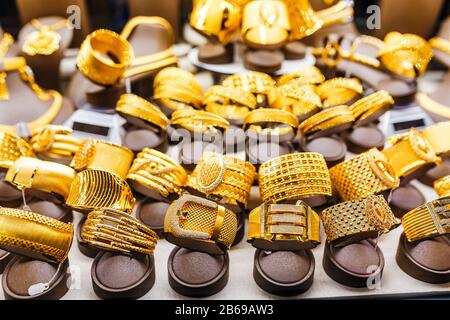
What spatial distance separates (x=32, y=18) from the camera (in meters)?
1.38

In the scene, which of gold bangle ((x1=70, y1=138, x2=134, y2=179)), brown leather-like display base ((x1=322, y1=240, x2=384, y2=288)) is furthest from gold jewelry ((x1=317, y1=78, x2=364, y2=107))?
gold bangle ((x1=70, y1=138, x2=134, y2=179))

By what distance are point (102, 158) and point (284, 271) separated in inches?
17.7

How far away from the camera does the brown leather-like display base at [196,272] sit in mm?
795

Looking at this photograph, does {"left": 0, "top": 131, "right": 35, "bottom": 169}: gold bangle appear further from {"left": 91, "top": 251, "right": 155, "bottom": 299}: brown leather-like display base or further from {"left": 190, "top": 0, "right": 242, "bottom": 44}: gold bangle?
{"left": 190, "top": 0, "right": 242, "bottom": 44}: gold bangle

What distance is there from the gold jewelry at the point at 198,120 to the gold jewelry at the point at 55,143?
0.23 m

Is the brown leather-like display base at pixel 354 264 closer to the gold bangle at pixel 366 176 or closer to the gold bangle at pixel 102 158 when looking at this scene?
the gold bangle at pixel 366 176

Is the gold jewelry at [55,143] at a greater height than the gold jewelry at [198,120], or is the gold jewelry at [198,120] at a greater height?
the gold jewelry at [198,120]

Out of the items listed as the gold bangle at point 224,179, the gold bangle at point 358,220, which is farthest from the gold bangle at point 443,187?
the gold bangle at point 224,179

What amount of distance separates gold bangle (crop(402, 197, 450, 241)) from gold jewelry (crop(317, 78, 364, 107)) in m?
0.44

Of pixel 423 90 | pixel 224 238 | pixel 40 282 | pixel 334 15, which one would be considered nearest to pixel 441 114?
pixel 423 90

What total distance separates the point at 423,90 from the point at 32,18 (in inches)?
49.0

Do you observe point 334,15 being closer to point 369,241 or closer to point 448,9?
point 448,9

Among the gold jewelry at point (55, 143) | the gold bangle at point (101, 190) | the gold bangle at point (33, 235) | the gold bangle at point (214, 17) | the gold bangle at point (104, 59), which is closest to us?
the gold bangle at point (33, 235)

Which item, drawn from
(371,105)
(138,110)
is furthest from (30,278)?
(371,105)
